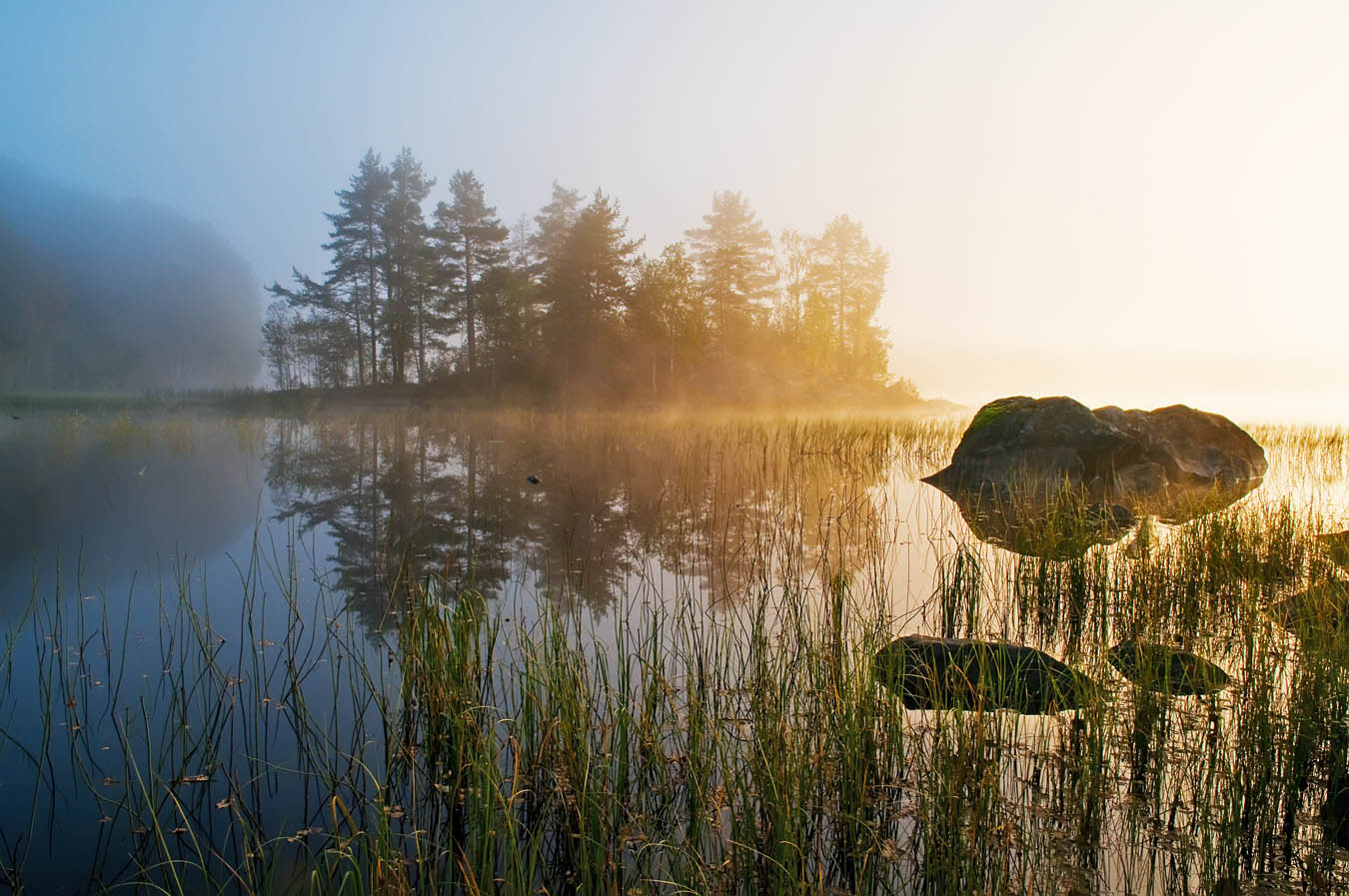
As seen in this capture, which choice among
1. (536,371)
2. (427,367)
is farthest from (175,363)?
(536,371)

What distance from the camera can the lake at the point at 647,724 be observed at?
2.00m

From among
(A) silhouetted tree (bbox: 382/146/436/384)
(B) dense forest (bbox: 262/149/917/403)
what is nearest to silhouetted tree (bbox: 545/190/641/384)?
(B) dense forest (bbox: 262/149/917/403)

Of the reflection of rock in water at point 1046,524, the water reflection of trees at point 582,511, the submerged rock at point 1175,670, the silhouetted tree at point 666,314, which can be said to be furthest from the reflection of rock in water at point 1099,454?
the silhouetted tree at point 666,314

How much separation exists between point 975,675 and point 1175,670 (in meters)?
0.93

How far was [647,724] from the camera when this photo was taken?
2482mm

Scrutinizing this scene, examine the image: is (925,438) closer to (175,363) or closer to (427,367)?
(427,367)

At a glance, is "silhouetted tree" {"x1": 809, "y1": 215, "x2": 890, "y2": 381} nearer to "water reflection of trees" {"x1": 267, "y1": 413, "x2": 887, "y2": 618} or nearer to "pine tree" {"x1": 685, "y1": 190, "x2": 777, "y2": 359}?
"pine tree" {"x1": 685, "y1": 190, "x2": 777, "y2": 359}

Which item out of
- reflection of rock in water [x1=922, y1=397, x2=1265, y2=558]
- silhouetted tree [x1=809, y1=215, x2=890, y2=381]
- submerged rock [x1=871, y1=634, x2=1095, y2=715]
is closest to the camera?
submerged rock [x1=871, y1=634, x2=1095, y2=715]

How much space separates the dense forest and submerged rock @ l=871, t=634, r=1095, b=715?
29.1 meters

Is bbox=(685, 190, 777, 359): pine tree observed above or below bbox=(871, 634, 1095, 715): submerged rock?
above

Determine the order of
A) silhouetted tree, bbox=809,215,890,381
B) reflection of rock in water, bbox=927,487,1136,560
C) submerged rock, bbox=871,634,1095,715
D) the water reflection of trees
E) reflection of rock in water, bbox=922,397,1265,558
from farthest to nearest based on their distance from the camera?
silhouetted tree, bbox=809,215,890,381
reflection of rock in water, bbox=922,397,1265,558
the water reflection of trees
reflection of rock in water, bbox=927,487,1136,560
submerged rock, bbox=871,634,1095,715

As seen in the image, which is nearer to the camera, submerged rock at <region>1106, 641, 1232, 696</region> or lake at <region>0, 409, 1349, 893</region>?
lake at <region>0, 409, 1349, 893</region>

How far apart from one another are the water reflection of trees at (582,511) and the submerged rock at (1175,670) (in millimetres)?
1663

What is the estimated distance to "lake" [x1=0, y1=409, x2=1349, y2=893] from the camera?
200 cm
